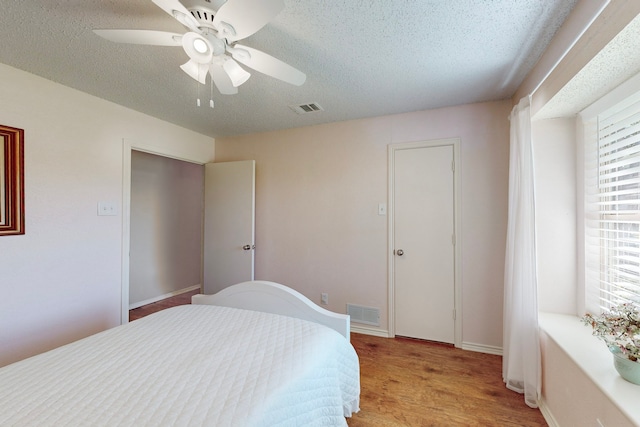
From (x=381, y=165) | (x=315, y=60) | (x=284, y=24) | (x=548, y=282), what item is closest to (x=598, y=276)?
(x=548, y=282)

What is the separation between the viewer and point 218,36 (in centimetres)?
127

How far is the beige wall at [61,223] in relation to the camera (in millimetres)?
1916

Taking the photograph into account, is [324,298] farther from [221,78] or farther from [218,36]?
[218,36]

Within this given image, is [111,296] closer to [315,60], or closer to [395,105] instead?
[315,60]

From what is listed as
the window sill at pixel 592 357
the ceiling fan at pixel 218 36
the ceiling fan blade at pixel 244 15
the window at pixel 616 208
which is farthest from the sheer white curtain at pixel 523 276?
the ceiling fan blade at pixel 244 15

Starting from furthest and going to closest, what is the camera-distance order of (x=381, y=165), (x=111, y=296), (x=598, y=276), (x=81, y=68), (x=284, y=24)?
(x=381, y=165)
(x=111, y=296)
(x=81, y=68)
(x=598, y=276)
(x=284, y=24)

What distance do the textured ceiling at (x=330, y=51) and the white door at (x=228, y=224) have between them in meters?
0.92

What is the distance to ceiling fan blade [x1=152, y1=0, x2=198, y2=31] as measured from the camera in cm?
107

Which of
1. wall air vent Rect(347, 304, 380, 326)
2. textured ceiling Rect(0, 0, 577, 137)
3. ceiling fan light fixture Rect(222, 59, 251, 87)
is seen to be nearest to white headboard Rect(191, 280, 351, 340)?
wall air vent Rect(347, 304, 380, 326)

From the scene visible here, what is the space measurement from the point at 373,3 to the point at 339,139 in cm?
169

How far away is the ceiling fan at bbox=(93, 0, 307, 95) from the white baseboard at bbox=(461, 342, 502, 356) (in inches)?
104

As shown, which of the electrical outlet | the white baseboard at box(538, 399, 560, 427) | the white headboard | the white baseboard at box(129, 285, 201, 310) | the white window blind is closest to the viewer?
the white window blind

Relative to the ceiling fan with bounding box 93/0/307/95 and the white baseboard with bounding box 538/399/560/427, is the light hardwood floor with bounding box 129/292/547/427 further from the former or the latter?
the ceiling fan with bounding box 93/0/307/95

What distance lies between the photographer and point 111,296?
8.09 ft
